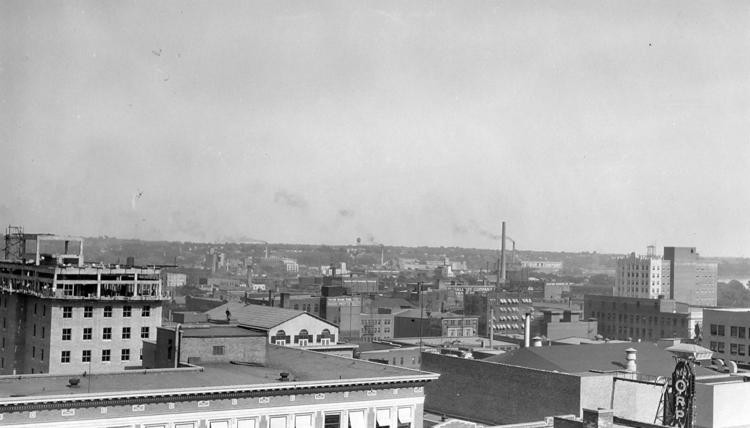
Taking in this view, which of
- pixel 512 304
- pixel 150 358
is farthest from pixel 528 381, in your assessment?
pixel 512 304

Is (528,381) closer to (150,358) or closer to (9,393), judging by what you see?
(150,358)

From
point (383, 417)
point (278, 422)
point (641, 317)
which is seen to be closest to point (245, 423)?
point (278, 422)

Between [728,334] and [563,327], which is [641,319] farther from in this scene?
[728,334]

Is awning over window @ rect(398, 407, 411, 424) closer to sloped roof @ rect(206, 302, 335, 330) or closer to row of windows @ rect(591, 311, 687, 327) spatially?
sloped roof @ rect(206, 302, 335, 330)

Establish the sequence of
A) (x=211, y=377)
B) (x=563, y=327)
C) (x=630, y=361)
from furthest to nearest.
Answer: (x=563, y=327)
(x=630, y=361)
(x=211, y=377)

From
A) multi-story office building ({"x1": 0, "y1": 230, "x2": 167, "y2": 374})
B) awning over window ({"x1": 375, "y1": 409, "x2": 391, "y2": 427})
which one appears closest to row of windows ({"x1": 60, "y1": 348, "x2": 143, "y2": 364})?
multi-story office building ({"x1": 0, "y1": 230, "x2": 167, "y2": 374})

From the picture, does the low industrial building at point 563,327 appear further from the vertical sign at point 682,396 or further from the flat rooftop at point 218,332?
the vertical sign at point 682,396
